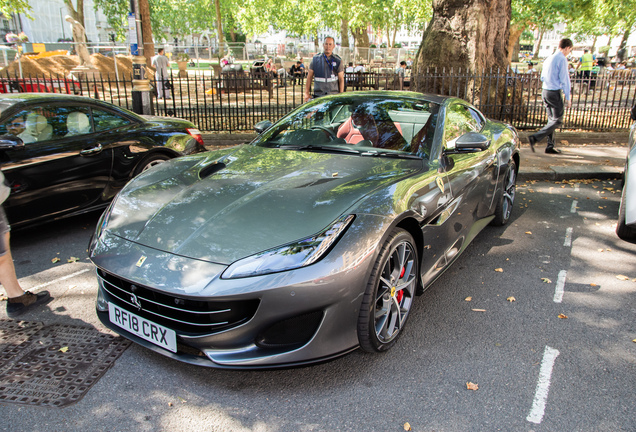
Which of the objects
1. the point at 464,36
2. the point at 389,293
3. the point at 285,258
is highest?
the point at 464,36

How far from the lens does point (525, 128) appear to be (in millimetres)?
10672

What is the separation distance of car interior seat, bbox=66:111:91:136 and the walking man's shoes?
2046 mm

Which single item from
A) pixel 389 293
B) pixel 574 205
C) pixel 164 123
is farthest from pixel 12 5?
pixel 389 293

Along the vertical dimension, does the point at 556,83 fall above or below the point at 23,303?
above

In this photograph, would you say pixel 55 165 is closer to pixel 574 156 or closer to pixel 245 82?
pixel 245 82

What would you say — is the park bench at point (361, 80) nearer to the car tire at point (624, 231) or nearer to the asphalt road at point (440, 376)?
the car tire at point (624, 231)

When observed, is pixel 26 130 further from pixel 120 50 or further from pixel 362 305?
pixel 120 50

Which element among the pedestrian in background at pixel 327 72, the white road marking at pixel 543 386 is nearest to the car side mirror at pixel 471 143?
the white road marking at pixel 543 386

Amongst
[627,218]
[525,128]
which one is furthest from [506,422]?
[525,128]

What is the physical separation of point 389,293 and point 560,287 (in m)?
1.85

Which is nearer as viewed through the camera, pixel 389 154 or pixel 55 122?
pixel 389 154

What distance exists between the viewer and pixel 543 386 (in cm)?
256

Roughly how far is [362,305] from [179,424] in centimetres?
107

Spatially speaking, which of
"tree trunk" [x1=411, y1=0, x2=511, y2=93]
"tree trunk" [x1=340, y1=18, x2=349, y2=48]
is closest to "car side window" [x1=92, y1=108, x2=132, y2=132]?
"tree trunk" [x1=411, y1=0, x2=511, y2=93]
